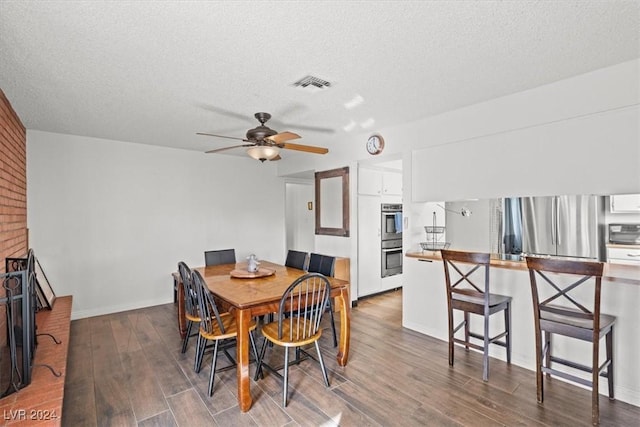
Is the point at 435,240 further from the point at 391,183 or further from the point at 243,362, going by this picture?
the point at 243,362

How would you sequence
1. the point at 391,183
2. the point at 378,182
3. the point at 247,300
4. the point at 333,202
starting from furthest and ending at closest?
the point at 391,183
the point at 378,182
the point at 333,202
the point at 247,300

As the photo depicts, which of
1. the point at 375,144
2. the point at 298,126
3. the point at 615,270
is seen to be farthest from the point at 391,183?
the point at 615,270

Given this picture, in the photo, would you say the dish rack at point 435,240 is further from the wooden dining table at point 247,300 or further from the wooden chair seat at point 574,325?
the wooden chair seat at point 574,325

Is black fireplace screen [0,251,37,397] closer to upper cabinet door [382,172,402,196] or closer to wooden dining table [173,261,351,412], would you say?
wooden dining table [173,261,351,412]

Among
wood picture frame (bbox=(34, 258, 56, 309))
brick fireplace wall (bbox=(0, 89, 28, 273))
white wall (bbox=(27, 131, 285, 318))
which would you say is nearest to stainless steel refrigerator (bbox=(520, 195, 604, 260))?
white wall (bbox=(27, 131, 285, 318))

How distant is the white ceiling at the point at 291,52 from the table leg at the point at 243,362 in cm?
Result: 185

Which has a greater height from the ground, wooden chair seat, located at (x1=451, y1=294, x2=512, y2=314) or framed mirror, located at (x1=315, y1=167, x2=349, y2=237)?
framed mirror, located at (x1=315, y1=167, x2=349, y2=237)

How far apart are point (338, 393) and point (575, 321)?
5.81 ft

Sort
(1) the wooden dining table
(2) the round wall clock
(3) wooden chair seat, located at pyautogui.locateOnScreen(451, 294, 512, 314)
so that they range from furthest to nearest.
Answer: (2) the round wall clock → (3) wooden chair seat, located at pyautogui.locateOnScreen(451, 294, 512, 314) → (1) the wooden dining table

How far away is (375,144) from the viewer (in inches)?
162

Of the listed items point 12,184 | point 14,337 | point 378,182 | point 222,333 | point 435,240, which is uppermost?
point 378,182

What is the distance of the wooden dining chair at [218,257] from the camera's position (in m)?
4.12

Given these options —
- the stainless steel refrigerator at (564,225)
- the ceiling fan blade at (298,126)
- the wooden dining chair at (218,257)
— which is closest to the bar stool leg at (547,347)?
the stainless steel refrigerator at (564,225)

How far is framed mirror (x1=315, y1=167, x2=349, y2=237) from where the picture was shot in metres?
4.74
